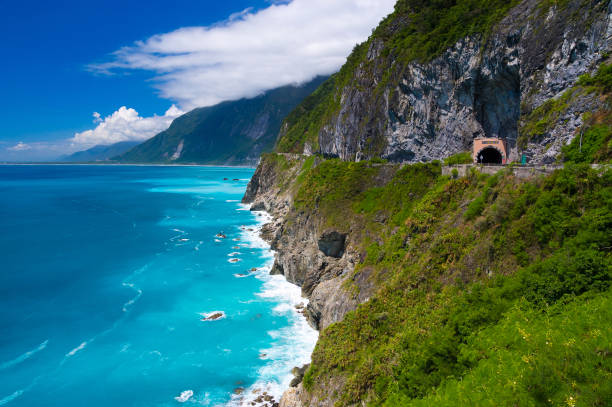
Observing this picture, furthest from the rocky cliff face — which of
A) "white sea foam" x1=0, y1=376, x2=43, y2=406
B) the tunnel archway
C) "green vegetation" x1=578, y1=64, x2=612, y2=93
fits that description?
"white sea foam" x1=0, y1=376, x2=43, y2=406

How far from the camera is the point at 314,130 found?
4373 inches

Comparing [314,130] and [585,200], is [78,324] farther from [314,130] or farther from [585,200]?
[314,130]

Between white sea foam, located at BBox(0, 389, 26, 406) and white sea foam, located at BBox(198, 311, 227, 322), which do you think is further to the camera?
white sea foam, located at BBox(198, 311, 227, 322)

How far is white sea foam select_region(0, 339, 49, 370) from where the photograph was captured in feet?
104

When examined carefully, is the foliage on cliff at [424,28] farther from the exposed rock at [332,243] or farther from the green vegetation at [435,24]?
the exposed rock at [332,243]

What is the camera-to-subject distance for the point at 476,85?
143 ft

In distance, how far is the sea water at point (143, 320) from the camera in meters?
29.0

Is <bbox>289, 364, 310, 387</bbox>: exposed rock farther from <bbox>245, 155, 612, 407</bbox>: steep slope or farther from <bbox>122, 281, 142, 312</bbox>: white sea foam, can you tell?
<bbox>122, 281, 142, 312</bbox>: white sea foam

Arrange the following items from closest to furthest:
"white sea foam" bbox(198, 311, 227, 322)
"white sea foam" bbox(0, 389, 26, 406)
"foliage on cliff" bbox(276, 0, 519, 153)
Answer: "white sea foam" bbox(0, 389, 26, 406) < "white sea foam" bbox(198, 311, 227, 322) < "foliage on cliff" bbox(276, 0, 519, 153)

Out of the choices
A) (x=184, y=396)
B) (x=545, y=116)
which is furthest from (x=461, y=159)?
(x=184, y=396)

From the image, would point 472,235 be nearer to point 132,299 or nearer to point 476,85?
point 476,85

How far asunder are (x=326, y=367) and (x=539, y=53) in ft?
114

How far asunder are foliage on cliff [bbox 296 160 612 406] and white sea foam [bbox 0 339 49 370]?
29.1 metres

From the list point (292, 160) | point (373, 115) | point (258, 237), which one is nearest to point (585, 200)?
point (373, 115)
